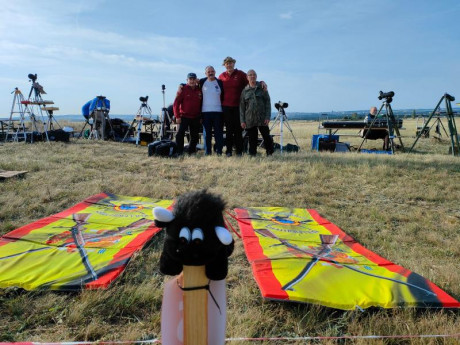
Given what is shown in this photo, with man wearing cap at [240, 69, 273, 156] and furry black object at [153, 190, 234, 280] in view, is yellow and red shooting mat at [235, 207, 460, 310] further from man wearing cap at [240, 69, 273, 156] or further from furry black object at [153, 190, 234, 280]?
man wearing cap at [240, 69, 273, 156]

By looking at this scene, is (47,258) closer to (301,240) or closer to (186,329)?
(186,329)

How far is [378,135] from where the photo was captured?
1028 centimetres

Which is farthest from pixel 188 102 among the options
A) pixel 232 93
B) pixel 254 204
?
pixel 254 204

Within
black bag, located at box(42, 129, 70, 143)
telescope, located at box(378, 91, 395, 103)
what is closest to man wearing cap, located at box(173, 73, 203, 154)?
black bag, located at box(42, 129, 70, 143)

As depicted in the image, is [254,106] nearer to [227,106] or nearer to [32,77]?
[227,106]

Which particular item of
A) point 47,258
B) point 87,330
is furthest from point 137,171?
point 87,330

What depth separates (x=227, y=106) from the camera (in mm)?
6715

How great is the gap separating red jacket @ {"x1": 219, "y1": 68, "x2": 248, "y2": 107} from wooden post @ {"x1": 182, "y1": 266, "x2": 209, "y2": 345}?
19.4 ft

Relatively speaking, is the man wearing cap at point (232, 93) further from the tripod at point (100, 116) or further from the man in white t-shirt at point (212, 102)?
the tripod at point (100, 116)

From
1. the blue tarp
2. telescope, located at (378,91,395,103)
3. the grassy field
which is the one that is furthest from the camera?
the blue tarp

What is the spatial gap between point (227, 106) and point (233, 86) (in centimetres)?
42

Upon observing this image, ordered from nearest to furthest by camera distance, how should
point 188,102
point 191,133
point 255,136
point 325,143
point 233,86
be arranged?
point 233,86, point 255,136, point 188,102, point 191,133, point 325,143

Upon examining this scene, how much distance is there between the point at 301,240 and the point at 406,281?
93 centimetres

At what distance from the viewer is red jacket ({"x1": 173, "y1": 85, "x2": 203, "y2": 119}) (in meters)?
6.91
